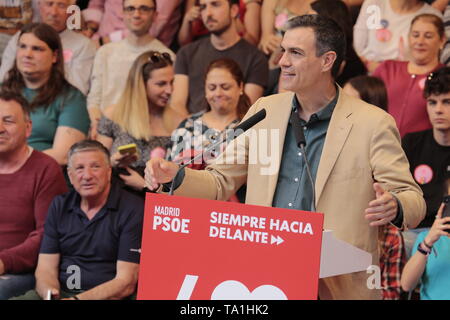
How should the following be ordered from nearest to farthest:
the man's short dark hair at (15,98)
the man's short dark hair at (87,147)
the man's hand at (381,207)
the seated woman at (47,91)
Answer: the man's hand at (381,207)
the man's short dark hair at (87,147)
the man's short dark hair at (15,98)
the seated woman at (47,91)

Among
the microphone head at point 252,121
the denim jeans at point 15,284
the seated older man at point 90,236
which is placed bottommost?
the denim jeans at point 15,284

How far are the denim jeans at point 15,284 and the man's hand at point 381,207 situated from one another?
1.84 m

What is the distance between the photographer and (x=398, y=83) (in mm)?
3438

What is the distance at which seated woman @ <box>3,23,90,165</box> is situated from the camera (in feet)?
12.2

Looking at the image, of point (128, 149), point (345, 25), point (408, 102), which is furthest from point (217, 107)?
point (408, 102)

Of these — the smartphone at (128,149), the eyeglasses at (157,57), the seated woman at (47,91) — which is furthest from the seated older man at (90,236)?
the eyeglasses at (157,57)

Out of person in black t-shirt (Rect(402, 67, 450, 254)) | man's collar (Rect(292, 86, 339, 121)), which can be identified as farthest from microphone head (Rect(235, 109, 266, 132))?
person in black t-shirt (Rect(402, 67, 450, 254))

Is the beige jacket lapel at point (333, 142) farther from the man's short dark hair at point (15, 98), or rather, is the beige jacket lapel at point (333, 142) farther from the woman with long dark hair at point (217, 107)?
the man's short dark hair at point (15, 98)

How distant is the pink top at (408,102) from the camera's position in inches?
134

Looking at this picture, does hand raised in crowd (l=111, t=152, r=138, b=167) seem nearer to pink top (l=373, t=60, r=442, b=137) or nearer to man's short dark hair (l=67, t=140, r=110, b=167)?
man's short dark hair (l=67, t=140, r=110, b=167)

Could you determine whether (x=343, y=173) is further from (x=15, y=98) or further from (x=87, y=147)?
(x=15, y=98)
